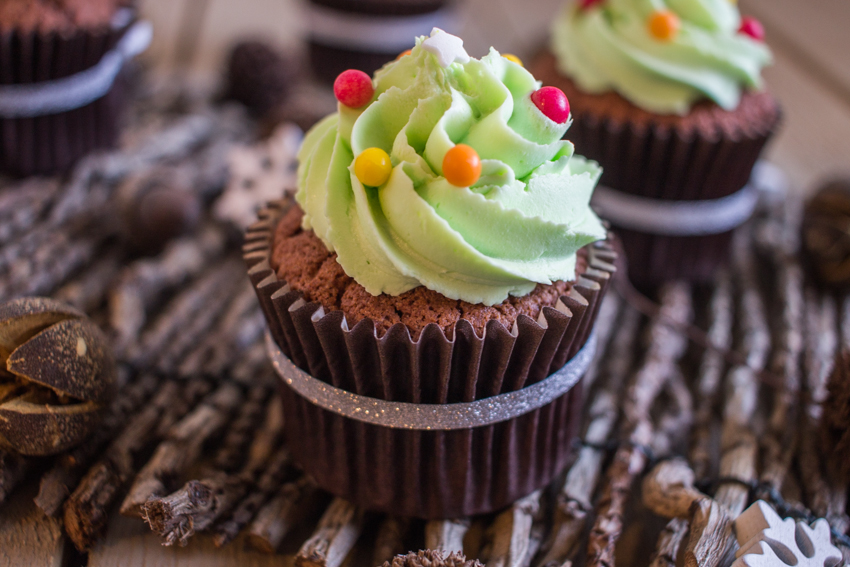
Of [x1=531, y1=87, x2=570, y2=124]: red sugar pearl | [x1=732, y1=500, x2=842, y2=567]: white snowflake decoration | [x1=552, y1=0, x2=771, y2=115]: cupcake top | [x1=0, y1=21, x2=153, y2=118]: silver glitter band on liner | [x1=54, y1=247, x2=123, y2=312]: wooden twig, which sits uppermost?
[x1=531, y1=87, x2=570, y2=124]: red sugar pearl

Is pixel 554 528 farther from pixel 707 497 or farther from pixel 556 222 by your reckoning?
pixel 556 222

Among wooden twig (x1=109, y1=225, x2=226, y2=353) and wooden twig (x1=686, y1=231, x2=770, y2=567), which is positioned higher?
wooden twig (x1=686, y1=231, x2=770, y2=567)

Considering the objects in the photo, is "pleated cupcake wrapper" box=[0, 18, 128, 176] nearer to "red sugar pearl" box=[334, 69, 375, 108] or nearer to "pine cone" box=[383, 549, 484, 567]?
"red sugar pearl" box=[334, 69, 375, 108]

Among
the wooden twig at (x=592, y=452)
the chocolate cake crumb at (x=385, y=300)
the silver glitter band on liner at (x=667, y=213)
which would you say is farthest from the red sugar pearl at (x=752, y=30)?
the chocolate cake crumb at (x=385, y=300)

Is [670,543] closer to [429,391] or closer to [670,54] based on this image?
[429,391]

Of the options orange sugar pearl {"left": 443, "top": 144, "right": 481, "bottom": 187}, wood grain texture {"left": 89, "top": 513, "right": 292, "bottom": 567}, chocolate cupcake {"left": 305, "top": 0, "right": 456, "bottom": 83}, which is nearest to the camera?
orange sugar pearl {"left": 443, "top": 144, "right": 481, "bottom": 187}

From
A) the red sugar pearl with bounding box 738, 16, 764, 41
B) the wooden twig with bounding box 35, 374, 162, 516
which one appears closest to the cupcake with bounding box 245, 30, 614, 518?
the wooden twig with bounding box 35, 374, 162, 516
